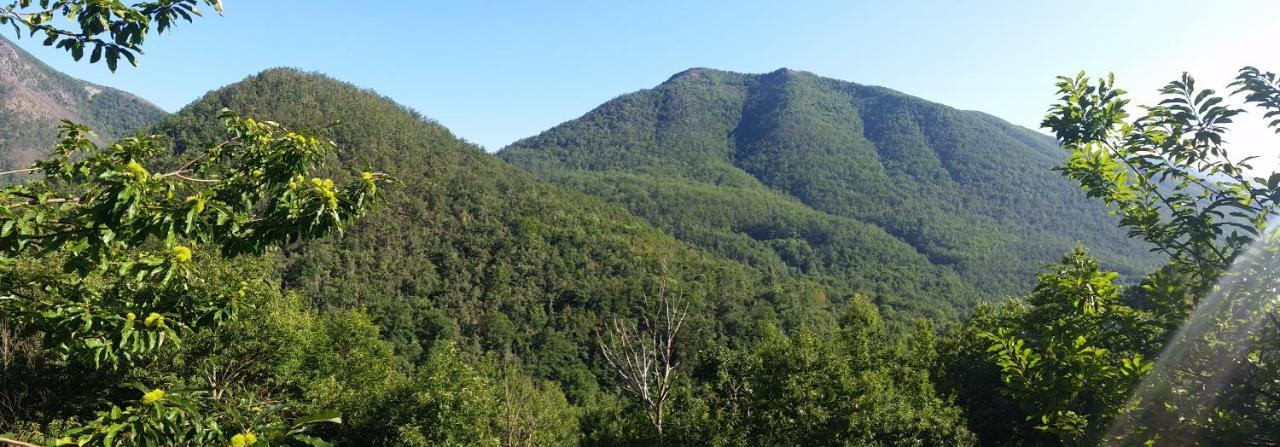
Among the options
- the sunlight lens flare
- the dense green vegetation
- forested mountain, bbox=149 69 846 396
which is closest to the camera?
the dense green vegetation

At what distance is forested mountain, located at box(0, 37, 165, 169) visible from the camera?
13212cm

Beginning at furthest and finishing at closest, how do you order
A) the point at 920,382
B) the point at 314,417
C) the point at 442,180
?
the point at 442,180 < the point at 920,382 < the point at 314,417

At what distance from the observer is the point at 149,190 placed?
2691 mm

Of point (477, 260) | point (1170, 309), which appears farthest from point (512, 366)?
point (477, 260)

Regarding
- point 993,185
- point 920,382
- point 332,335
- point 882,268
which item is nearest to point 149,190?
point 920,382

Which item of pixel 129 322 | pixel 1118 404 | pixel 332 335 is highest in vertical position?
pixel 129 322

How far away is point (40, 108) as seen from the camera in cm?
15638

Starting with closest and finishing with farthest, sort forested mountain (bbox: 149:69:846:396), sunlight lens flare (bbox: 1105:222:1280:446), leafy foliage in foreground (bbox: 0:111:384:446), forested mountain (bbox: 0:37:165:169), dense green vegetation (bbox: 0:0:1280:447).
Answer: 1. leafy foliage in foreground (bbox: 0:111:384:446)
2. dense green vegetation (bbox: 0:0:1280:447)
3. sunlight lens flare (bbox: 1105:222:1280:446)
4. forested mountain (bbox: 149:69:846:396)
5. forested mountain (bbox: 0:37:165:169)

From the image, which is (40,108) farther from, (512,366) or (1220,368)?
(1220,368)

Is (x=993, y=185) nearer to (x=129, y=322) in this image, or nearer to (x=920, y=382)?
(x=920, y=382)

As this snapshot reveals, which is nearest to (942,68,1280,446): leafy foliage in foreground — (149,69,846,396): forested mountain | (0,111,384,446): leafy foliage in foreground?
(0,111,384,446): leafy foliage in foreground

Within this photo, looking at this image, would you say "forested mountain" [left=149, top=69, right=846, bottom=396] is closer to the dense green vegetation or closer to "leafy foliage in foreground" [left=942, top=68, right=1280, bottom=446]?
the dense green vegetation

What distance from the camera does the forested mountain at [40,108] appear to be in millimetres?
132125

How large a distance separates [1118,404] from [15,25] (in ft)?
23.1
